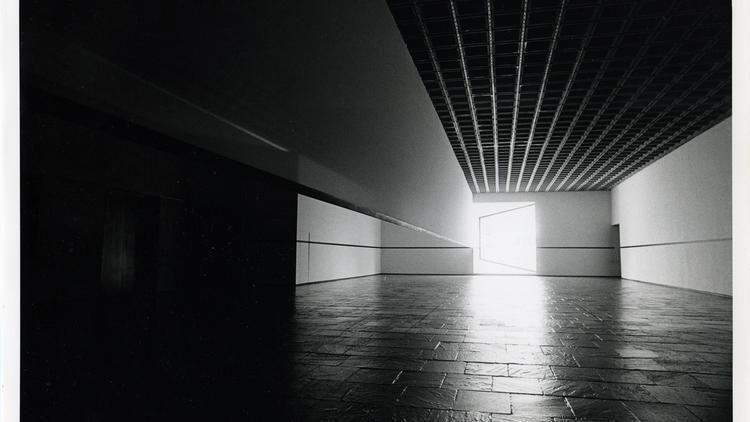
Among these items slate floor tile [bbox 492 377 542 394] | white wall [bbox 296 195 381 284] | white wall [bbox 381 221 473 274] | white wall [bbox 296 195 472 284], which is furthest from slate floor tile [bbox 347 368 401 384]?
white wall [bbox 381 221 473 274]

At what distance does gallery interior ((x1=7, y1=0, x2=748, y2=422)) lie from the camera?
155cm

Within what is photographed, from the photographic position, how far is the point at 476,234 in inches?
747

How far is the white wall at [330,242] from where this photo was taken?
1095 cm

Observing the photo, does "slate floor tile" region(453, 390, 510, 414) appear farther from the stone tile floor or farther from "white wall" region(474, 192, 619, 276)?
"white wall" region(474, 192, 619, 276)

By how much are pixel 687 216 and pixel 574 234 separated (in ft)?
26.8

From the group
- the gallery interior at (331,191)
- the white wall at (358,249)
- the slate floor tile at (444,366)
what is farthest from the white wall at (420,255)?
the slate floor tile at (444,366)

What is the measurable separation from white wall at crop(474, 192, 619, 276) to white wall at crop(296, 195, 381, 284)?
5859 millimetres

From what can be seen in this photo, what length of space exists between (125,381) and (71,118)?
1630 mm

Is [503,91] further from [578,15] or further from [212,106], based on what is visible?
[212,106]

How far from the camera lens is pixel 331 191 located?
271 centimetres

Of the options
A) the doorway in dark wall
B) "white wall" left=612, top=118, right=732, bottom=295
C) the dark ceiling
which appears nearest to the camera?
the doorway in dark wall

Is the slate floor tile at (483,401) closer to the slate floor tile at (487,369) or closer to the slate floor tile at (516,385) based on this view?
the slate floor tile at (516,385)

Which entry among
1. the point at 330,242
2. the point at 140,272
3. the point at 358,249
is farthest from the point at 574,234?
the point at 140,272

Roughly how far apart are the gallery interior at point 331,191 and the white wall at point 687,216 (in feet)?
0.28
